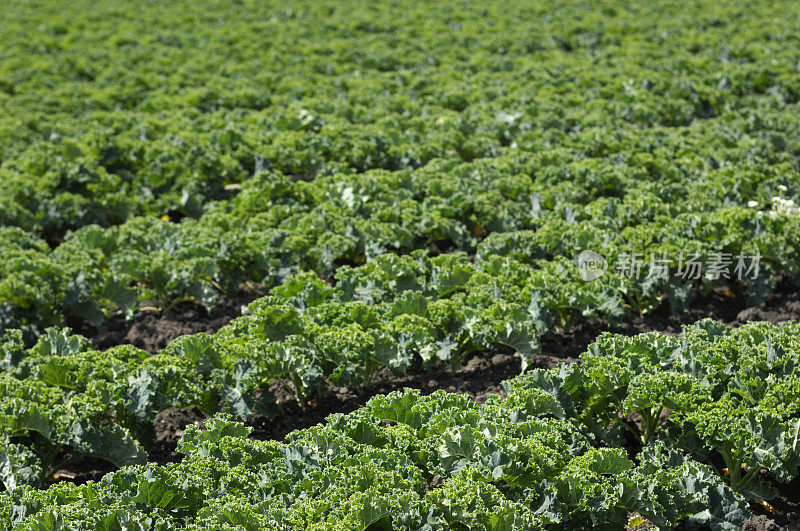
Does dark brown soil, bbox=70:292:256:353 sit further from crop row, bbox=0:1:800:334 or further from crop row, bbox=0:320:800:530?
crop row, bbox=0:320:800:530

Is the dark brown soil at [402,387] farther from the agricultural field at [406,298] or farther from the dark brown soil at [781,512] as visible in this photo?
the dark brown soil at [781,512]

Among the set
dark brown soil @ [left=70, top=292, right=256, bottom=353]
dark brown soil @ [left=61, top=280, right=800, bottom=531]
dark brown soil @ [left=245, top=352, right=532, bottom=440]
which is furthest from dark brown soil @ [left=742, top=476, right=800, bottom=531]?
dark brown soil @ [left=70, top=292, right=256, bottom=353]

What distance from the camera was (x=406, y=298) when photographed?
7.64 metres

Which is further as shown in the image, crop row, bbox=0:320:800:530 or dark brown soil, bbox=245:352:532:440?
dark brown soil, bbox=245:352:532:440

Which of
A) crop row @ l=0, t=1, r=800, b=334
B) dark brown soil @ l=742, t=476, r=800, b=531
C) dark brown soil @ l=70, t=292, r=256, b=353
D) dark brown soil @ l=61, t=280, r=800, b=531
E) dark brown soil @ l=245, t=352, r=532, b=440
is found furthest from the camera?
crop row @ l=0, t=1, r=800, b=334

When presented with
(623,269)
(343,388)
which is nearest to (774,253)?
(623,269)

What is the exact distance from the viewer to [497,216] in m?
9.75

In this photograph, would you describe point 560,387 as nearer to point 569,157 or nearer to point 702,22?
point 569,157

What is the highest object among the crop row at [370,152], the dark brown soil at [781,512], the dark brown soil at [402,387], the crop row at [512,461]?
the crop row at [370,152]

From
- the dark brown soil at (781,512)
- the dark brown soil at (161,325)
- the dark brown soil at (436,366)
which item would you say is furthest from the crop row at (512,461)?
the dark brown soil at (161,325)

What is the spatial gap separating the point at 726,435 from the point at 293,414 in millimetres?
3688

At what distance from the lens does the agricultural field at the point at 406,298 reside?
5.41m

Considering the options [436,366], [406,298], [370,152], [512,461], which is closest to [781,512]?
[512,461]

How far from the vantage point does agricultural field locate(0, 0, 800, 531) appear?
5.41m
